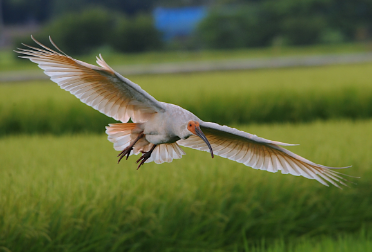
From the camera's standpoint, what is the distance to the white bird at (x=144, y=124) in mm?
1799

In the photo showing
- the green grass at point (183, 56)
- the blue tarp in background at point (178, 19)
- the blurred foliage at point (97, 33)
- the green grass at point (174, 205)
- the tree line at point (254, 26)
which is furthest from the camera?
the blue tarp in background at point (178, 19)

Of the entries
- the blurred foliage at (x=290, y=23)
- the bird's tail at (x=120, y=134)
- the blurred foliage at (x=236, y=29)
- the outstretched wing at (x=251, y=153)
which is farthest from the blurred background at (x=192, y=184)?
the blurred foliage at (x=236, y=29)

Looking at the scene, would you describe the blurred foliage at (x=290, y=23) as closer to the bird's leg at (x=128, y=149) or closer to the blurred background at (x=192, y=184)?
the blurred background at (x=192, y=184)

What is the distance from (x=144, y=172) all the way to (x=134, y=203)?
0.53 metres

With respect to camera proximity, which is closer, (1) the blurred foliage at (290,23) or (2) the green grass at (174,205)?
(2) the green grass at (174,205)

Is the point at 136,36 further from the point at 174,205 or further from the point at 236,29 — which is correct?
the point at 174,205

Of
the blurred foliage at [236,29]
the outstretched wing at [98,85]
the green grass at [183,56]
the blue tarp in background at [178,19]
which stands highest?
the blue tarp in background at [178,19]

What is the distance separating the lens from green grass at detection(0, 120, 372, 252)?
123 inches

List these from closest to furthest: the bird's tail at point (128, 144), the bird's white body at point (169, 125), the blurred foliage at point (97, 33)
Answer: the bird's white body at point (169, 125) → the bird's tail at point (128, 144) → the blurred foliage at point (97, 33)

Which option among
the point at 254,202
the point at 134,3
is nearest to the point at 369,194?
the point at 254,202

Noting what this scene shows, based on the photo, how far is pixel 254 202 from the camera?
11.9 feet

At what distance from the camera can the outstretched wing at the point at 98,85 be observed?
6.29ft

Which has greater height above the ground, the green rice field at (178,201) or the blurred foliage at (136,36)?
the blurred foliage at (136,36)

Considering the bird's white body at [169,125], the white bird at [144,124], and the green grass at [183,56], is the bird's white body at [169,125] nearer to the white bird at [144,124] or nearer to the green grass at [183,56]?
the white bird at [144,124]
